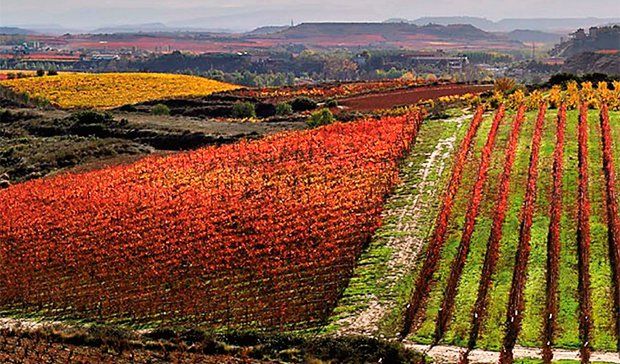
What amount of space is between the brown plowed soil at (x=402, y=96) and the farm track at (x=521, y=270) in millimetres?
32940

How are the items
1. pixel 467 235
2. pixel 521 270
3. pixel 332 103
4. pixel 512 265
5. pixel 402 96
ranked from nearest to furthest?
pixel 521 270
pixel 512 265
pixel 467 235
pixel 332 103
pixel 402 96

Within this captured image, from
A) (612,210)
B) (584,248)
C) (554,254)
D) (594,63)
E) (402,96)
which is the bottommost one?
(594,63)

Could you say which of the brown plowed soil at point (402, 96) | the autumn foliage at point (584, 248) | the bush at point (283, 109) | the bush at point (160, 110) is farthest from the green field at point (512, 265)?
the bush at point (160, 110)

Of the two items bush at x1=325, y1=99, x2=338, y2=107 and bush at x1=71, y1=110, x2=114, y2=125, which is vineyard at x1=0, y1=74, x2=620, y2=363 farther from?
bush at x1=325, y1=99, x2=338, y2=107

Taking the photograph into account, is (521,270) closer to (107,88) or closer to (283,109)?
(283,109)

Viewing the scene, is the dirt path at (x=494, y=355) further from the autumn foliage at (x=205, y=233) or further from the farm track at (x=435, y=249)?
the autumn foliage at (x=205, y=233)

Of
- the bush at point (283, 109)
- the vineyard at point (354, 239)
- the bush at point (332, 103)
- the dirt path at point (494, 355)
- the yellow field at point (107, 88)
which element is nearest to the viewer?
the dirt path at point (494, 355)

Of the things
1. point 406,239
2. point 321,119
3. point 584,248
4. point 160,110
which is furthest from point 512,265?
point 160,110

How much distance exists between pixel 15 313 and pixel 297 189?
14847 mm

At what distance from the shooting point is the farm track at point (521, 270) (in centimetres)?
2425

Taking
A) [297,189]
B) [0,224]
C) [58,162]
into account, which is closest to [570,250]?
[297,189]

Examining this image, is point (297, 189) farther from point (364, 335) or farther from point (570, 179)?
point (364, 335)

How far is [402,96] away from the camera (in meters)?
80.9

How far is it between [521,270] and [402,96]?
174 feet
